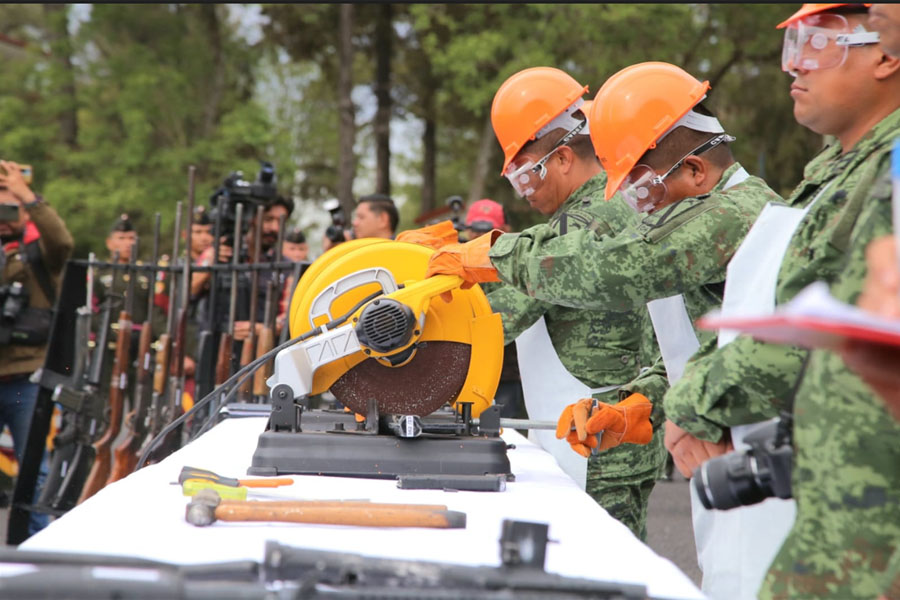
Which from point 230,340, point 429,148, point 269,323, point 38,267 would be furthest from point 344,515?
point 429,148

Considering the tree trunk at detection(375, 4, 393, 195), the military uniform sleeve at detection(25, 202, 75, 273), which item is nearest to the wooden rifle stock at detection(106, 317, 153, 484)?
the military uniform sleeve at detection(25, 202, 75, 273)

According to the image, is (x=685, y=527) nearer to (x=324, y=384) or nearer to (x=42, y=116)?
(x=324, y=384)

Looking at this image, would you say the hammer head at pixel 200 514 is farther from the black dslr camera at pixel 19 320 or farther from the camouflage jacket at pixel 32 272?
→ the black dslr camera at pixel 19 320

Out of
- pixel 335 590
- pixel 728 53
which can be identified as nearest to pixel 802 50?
pixel 335 590

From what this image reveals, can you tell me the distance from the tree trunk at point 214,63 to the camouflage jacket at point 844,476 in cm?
1922

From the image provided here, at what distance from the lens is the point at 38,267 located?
598 cm

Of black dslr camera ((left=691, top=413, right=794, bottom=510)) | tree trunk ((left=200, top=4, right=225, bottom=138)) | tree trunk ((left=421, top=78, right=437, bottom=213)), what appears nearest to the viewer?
black dslr camera ((left=691, top=413, right=794, bottom=510))

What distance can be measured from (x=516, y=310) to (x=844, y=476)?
1.83 m

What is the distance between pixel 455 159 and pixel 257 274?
16.1 m

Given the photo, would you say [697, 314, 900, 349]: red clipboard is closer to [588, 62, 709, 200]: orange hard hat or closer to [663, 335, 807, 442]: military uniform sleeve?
[663, 335, 807, 442]: military uniform sleeve

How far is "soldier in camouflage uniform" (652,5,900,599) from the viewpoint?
153 centimetres

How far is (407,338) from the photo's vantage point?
100 inches

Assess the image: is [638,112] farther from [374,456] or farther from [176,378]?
[176,378]

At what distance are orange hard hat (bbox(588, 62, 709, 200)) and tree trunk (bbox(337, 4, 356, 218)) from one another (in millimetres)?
13130
